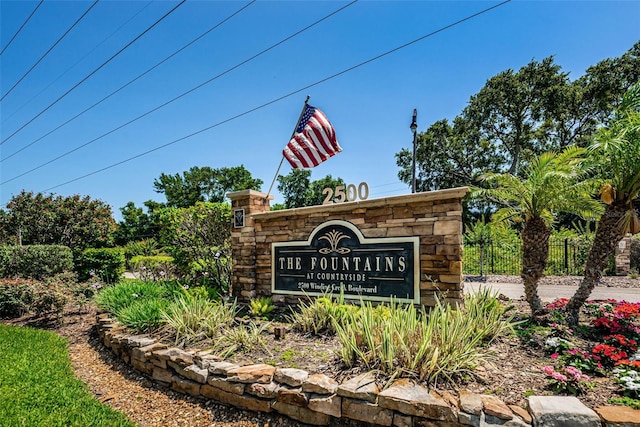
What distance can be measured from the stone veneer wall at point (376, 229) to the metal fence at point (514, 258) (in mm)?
9402

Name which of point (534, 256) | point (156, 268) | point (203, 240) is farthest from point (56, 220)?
point (534, 256)

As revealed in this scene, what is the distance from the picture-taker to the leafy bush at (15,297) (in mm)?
6602

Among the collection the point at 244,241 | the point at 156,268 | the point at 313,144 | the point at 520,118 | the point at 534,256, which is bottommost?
the point at 156,268

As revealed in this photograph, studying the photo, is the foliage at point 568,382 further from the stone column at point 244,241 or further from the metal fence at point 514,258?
the metal fence at point 514,258

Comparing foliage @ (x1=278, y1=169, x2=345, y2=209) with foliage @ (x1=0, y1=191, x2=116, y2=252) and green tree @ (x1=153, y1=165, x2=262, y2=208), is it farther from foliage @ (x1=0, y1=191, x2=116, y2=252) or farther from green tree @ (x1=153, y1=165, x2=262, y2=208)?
foliage @ (x1=0, y1=191, x2=116, y2=252)

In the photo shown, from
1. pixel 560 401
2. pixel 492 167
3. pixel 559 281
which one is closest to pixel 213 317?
pixel 560 401

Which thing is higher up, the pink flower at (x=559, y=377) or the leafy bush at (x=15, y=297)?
the pink flower at (x=559, y=377)

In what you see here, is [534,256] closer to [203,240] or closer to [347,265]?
[347,265]

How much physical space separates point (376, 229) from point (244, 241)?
256 centimetres

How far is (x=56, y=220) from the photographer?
13289mm

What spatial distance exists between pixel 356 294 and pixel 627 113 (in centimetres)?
394

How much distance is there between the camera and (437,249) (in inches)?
162

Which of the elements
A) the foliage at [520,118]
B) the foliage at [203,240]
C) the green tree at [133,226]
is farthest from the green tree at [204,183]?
the foliage at [203,240]

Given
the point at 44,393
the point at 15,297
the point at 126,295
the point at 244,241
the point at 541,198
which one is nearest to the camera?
the point at 44,393
